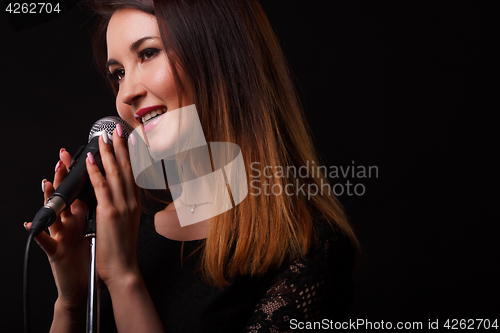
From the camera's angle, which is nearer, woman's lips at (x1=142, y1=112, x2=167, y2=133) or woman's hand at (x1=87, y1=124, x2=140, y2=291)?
woman's hand at (x1=87, y1=124, x2=140, y2=291)

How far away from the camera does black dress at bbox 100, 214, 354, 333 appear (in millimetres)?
1048

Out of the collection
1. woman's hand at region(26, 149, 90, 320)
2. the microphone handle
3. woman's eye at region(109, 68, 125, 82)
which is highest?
woman's eye at region(109, 68, 125, 82)

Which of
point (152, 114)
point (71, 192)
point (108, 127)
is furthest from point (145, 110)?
point (71, 192)

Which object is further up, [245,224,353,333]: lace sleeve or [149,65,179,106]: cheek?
[149,65,179,106]: cheek

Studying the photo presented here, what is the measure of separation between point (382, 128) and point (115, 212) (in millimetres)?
1404

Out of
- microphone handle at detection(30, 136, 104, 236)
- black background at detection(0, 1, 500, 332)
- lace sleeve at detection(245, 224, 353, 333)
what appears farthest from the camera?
black background at detection(0, 1, 500, 332)

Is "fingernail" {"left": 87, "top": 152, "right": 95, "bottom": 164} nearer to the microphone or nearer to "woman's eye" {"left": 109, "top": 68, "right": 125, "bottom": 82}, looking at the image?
the microphone

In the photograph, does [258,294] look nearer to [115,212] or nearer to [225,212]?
[225,212]

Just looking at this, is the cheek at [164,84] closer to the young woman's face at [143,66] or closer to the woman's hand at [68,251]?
the young woman's face at [143,66]

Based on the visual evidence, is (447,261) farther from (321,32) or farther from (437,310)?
(321,32)

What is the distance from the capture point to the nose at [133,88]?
113cm

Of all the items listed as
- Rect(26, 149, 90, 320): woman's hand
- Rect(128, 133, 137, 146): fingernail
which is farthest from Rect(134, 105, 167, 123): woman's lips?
Rect(26, 149, 90, 320): woman's hand

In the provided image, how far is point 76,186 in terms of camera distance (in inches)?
34.3

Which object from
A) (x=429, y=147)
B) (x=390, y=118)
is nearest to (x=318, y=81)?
(x=390, y=118)
